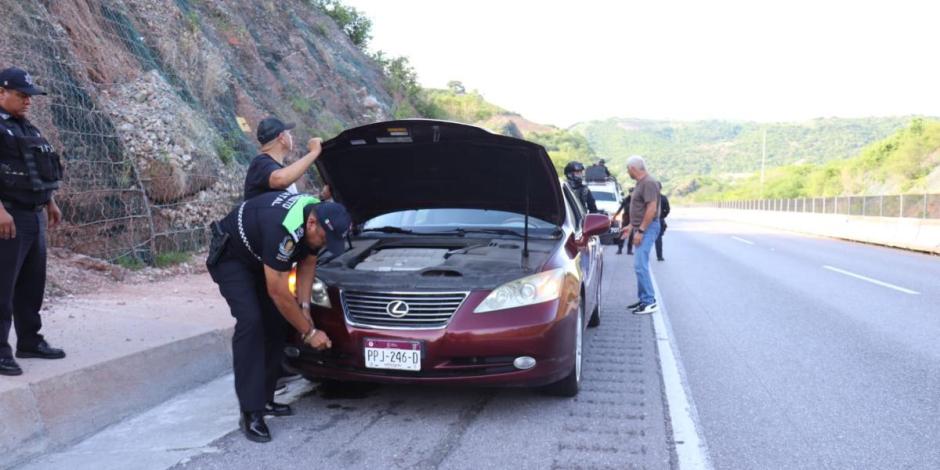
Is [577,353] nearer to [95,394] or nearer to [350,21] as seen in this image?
[95,394]

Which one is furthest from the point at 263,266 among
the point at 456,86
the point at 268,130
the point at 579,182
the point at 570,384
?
the point at 456,86

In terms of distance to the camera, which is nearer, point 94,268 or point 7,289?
point 7,289

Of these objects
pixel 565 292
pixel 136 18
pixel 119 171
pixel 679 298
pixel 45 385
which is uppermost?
pixel 136 18

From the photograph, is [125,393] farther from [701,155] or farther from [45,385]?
[701,155]

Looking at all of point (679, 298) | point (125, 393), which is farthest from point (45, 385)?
point (679, 298)

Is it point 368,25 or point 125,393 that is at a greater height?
point 368,25

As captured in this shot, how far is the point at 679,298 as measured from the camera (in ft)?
32.1

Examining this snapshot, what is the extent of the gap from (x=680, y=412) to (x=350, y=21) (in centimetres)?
2679

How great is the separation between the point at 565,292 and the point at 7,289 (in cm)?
333

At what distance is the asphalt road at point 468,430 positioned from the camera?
12.1ft

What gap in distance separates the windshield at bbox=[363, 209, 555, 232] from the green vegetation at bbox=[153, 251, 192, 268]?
13.4 ft

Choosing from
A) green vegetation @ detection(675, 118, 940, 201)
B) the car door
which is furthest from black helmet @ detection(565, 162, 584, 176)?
green vegetation @ detection(675, 118, 940, 201)

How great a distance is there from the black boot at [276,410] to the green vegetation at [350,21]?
984 inches

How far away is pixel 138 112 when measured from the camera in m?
9.99
